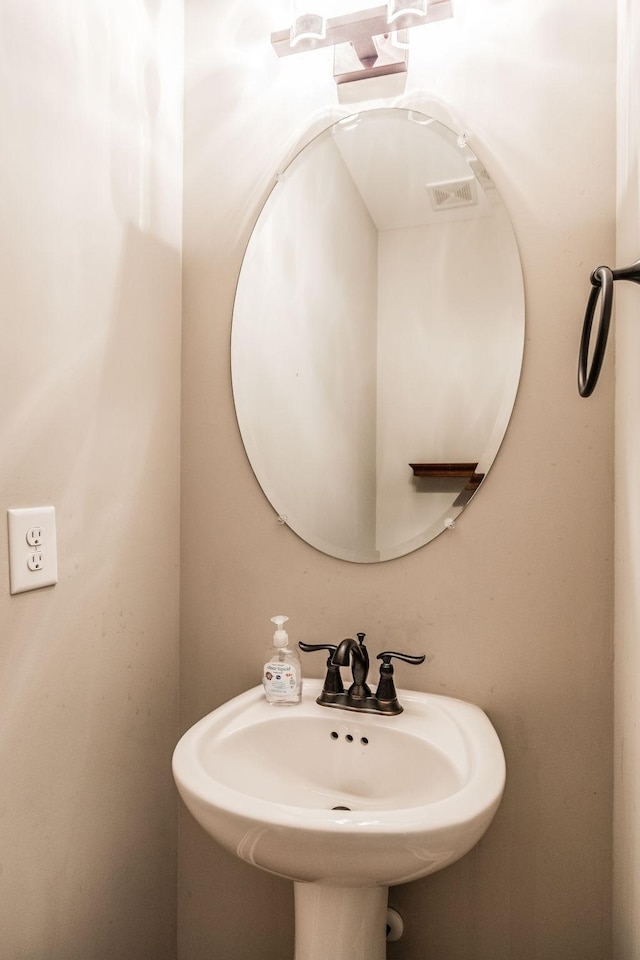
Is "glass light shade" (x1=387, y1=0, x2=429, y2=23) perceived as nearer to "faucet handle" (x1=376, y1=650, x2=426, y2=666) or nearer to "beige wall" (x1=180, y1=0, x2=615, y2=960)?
"beige wall" (x1=180, y1=0, x2=615, y2=960)

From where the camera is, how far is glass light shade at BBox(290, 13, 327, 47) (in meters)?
1.13

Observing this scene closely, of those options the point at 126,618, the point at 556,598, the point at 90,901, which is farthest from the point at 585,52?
the point at 90,901

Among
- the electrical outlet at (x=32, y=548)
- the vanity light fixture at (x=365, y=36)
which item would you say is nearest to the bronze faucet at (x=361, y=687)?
the electrical outlet at (x=32, y=548)

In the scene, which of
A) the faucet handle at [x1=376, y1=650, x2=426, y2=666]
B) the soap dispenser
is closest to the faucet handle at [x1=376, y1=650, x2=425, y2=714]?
the faucet handle at [x1=376, y1=650, x2=426, y2=666]

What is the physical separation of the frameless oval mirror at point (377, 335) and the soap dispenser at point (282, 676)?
194mm

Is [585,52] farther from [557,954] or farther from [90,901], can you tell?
[90,901]

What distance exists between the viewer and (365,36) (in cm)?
113

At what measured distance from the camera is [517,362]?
1090 mm

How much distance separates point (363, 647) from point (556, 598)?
345 mm

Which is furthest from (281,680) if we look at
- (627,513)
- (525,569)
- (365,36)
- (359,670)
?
(365,36)

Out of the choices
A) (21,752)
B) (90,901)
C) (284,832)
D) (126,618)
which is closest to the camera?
(284,832)

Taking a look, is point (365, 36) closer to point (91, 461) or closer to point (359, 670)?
point (91, 461)

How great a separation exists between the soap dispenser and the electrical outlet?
40 centimetres

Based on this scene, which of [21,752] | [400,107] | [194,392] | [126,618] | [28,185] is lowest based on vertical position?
[21,752]
